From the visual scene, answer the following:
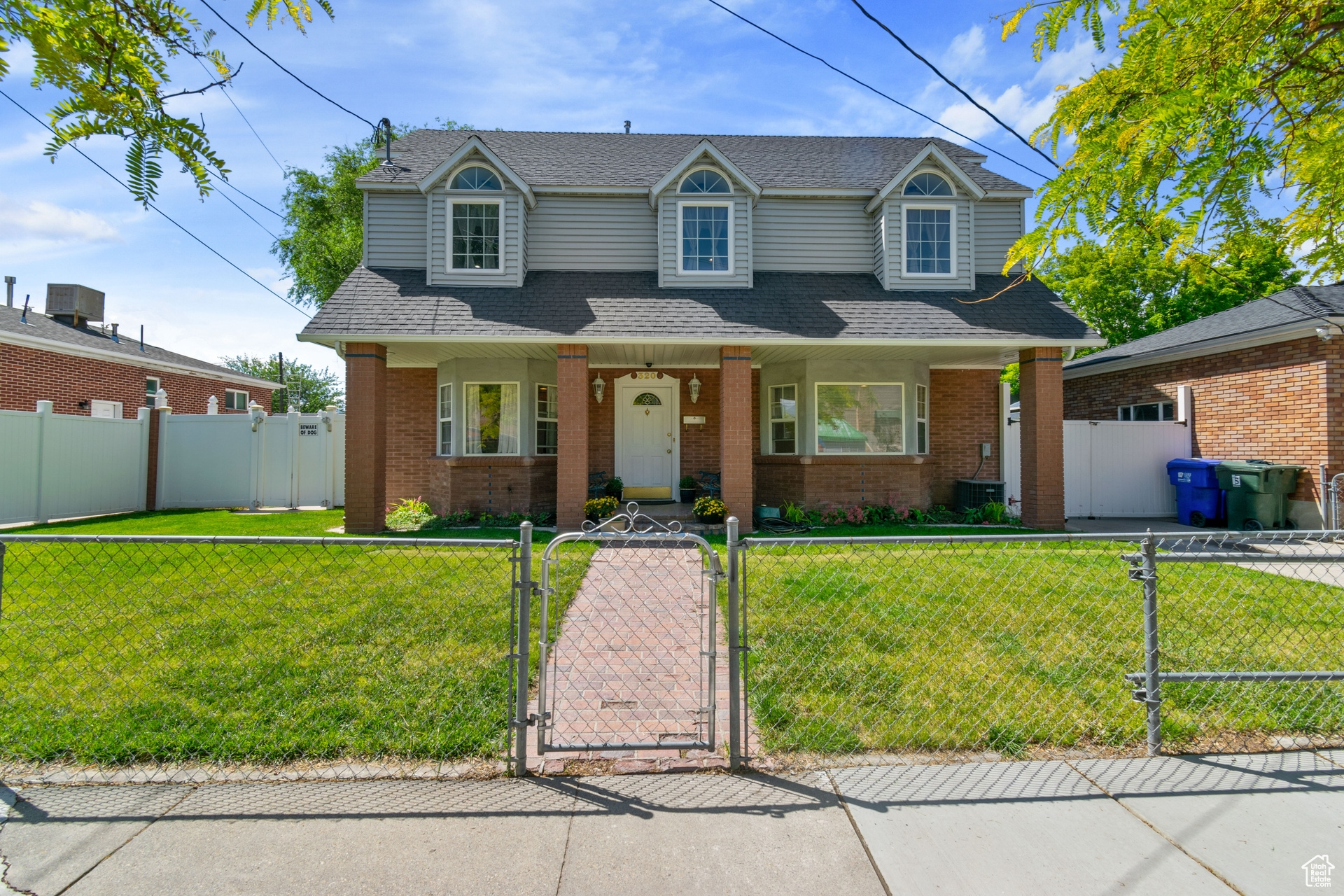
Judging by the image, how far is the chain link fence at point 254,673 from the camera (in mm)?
3492

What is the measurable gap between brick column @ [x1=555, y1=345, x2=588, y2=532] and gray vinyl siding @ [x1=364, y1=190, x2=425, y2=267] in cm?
401

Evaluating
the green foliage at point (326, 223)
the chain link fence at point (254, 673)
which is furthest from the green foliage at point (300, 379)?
the chain link fence at point (254, 673)

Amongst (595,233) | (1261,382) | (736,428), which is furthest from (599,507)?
(1261,382)

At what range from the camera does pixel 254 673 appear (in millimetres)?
4426

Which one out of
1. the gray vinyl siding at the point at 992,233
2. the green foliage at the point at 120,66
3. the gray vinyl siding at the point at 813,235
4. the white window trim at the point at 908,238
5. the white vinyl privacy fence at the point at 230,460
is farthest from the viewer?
the white vinyl privacy fence at the point at 230,460

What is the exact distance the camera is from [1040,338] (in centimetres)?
1088

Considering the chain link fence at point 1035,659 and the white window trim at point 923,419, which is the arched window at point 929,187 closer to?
the white window trim at point 923,419

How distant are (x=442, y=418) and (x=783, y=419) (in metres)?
6.70

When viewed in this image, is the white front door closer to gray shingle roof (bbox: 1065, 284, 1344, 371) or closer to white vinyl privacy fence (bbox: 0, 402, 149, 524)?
white vinyl privacy fence (bbox: 0, 402, 149, 524)

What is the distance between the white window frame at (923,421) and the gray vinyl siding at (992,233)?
261 cm

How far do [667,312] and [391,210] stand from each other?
576 centimetres

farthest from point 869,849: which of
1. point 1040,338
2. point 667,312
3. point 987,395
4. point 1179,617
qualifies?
point 987,395

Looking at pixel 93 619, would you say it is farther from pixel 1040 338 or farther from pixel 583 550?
pixel 1040 338

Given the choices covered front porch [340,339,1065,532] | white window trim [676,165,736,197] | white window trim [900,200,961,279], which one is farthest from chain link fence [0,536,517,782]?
white window trim [900,200,961,279]
